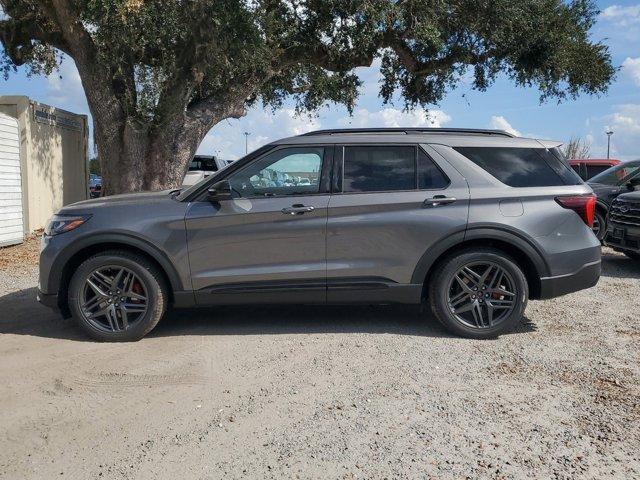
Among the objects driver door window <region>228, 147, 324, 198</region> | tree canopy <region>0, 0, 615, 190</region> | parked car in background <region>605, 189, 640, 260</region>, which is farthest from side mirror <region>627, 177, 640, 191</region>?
driver door window <region>228, 147, 324, 198</region>

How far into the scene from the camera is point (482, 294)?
17.2 feet

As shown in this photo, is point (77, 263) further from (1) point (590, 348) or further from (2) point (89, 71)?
(2) point (89, 71)

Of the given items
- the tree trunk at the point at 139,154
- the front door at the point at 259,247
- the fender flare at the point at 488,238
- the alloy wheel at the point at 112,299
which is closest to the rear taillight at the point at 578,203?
the fender flare at the point at 488,238

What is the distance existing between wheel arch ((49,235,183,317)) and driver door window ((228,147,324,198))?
A: 2.95 feet

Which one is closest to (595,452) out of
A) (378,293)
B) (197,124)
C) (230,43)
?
(378,293)

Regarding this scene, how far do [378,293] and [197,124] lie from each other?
792 centimetres

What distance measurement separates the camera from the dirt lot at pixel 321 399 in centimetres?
316

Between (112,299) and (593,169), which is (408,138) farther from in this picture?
(593,169)

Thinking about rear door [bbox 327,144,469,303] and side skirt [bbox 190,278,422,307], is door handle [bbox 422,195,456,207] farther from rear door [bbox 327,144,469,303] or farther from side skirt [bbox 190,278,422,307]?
side skirt [bbox 190,278,422,307]

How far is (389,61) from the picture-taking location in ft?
52.7

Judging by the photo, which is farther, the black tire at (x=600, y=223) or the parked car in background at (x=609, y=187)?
the black tire at (x=600, y=223)

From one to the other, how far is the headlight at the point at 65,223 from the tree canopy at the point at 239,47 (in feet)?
16.1

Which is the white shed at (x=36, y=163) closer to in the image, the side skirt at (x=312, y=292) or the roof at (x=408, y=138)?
the side skirt at (x=312, y=292)

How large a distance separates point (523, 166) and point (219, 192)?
111 inches
